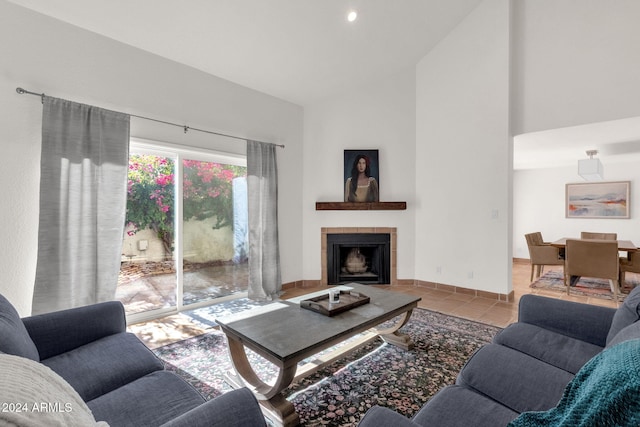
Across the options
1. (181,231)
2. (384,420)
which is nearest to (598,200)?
(384,420)

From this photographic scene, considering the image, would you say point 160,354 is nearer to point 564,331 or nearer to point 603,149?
point 564,331

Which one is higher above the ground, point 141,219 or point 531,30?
point 531,30

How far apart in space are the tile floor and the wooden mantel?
3.99 ft

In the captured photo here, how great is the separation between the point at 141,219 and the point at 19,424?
9.97 ft

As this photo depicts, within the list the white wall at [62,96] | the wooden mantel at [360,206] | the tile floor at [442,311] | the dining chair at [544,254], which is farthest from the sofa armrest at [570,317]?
the dining chair at [544,254]

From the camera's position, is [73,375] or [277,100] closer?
[73,375]

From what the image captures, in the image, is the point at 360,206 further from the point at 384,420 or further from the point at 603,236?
the point at 603,236

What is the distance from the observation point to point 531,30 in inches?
147

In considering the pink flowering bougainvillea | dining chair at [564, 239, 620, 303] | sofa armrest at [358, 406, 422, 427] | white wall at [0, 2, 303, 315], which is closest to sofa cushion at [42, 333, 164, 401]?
sofa armrest at [358, 406, 422, 427]

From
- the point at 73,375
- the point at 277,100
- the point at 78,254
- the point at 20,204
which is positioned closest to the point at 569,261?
the point at 277,100

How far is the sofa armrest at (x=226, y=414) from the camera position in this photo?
87 centimetres

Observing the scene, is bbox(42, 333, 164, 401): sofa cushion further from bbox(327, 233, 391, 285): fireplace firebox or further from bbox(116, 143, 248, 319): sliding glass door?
bbox(327, 233, 391, 285): fireplace firebox

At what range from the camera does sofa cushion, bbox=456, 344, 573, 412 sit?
1199 millimetres

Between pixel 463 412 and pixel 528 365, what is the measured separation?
514 mm
